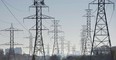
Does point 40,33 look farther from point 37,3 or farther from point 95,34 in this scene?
point 95,34

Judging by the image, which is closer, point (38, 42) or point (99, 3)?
point (99, 3)

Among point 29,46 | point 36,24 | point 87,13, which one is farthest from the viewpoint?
point 29,46

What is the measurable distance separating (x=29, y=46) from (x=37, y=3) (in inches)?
2483

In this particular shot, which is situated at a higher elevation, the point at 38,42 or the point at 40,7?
the point at 40,7

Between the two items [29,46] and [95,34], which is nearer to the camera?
[95,34]

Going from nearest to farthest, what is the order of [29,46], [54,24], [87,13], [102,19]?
[102,19]
[87,13]
[54,24]
[29,46]

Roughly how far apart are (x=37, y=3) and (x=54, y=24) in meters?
28.9

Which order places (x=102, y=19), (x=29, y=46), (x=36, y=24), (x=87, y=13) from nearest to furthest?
(x=102, y=19) → (x=36, y=24) → (x=87, y=13) → (x=29, y=46)

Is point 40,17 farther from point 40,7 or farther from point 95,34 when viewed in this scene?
point 95,34

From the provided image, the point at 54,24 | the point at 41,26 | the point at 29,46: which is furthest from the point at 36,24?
the point at 29,46

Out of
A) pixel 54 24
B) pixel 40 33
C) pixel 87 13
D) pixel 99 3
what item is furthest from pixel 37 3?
pixel 54 24

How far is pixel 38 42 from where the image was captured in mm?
51969

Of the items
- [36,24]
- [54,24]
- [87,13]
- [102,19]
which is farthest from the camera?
[54,24]

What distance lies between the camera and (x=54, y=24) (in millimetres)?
79812
